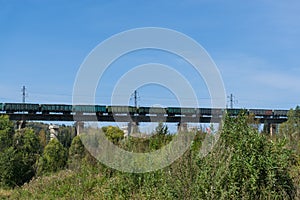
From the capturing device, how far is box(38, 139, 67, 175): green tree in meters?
19.7

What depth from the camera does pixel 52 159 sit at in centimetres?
2131

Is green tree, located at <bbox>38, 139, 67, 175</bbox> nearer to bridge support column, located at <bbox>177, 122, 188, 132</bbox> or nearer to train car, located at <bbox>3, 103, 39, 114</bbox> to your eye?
bridge support column, located at <bbox>177, 122, 188, 132</bbox>

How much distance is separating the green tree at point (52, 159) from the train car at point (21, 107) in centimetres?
1765

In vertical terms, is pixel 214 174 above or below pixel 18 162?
above

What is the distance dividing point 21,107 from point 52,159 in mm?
20482

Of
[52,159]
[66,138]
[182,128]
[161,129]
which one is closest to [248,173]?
[182,128]

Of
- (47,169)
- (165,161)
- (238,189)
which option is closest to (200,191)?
(238,189)

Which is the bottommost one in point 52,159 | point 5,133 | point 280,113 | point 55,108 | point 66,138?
point 66,138

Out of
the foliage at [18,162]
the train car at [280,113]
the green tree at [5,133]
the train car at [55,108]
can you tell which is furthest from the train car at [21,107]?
the train car at [280,113]

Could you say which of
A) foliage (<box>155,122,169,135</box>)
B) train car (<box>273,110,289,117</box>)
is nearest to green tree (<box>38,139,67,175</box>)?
foliage (<box>155,122,169,135</box>)

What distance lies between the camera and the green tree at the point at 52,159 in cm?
1973

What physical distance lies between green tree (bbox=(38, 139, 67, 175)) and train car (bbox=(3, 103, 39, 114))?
17.7 m

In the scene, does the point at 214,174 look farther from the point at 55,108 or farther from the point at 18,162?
the point at 55,108

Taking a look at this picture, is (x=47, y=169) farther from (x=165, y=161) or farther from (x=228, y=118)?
(x=228, y=118)
